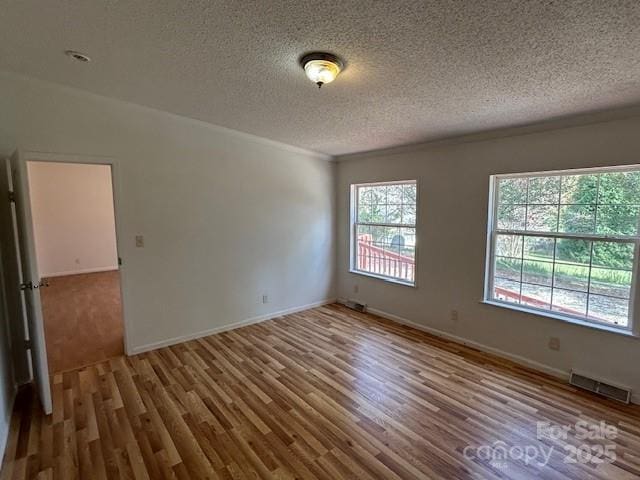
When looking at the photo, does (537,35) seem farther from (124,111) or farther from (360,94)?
(124,111)

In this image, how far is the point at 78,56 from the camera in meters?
2.23

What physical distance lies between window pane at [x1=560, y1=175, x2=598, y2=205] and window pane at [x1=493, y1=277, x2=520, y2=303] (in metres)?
0.92

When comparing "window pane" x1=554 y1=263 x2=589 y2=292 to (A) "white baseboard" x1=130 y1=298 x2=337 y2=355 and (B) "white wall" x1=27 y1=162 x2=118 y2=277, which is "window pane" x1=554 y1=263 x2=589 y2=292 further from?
(B) "white wall" x1=27 y1=162 x2=118 y2=277

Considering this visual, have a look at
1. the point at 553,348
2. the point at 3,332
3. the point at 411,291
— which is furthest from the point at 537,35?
the point at 3,332

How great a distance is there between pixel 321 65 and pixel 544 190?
7.85ft

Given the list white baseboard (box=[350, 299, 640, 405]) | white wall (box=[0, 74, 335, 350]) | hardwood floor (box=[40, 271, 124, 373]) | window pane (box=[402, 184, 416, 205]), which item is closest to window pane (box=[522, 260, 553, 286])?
white baseboard (box=[350, 299, 640, 405])

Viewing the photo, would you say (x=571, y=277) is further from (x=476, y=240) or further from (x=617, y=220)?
(x=476, y=240)

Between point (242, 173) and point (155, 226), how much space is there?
1201 mm

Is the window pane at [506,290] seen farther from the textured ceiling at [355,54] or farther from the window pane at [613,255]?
the textured ceiling at [355,54]

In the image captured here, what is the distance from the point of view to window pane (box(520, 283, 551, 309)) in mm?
2984

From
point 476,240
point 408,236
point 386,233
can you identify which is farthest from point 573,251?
point 386,233

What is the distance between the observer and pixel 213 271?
379 cm

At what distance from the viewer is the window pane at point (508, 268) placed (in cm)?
317

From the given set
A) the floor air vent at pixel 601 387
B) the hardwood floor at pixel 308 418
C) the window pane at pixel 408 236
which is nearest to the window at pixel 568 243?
the floor air vent at pixel 601 387
